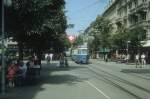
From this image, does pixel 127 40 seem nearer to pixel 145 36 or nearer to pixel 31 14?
pixel 145 36

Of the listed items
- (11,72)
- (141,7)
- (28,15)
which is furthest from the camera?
(141,7)

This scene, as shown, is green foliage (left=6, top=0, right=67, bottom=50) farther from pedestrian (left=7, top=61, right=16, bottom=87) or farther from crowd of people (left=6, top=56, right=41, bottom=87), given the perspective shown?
pedestrian (left=7, top=61, right=16, bottom=87)

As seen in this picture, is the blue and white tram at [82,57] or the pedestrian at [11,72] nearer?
the pedestrian at [11,72]

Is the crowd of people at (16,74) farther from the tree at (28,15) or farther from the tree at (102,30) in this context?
the tree at (102,30)

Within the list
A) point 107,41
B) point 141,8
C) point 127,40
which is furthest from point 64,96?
point 107,41

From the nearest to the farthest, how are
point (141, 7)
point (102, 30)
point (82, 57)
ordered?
point (82, 57) → point (141, 7) → point (102, 30)

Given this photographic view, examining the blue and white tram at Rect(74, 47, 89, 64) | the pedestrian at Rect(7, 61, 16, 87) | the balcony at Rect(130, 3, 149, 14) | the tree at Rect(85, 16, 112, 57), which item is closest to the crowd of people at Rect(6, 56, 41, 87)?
the pedestrian at Rect(7, 61, 16, 87)

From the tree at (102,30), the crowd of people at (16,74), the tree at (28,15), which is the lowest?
the crowd of people at (16,74)

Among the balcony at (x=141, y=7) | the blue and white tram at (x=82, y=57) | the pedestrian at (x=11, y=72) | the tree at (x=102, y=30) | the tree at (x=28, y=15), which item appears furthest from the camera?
the tree at (x=102, y=30)

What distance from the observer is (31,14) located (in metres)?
27.0

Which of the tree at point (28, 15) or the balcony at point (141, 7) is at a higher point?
the balcony at point (141, 7)

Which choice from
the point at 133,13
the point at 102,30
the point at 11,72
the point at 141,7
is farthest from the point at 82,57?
the point at 11,72

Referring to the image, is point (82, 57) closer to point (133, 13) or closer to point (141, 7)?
point (141, 7)

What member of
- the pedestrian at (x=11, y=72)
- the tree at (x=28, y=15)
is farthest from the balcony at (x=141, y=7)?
the pedestrian at (x=11, y=72)
